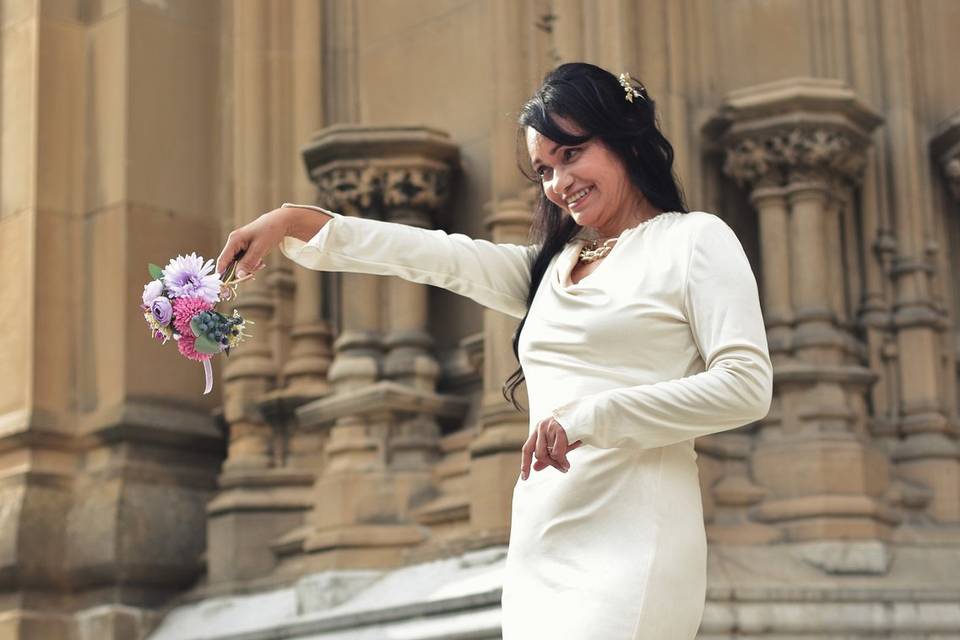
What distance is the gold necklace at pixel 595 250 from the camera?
2.19m

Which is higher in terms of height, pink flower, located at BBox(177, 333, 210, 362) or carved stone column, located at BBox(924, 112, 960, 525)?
carved stone column, located at BBox(924, 112, 960, 525)

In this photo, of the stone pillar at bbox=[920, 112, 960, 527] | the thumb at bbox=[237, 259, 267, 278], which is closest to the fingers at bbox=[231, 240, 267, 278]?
the thumb at bbox=[237, 259, 267, 278]

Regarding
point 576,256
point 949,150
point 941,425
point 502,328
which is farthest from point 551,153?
point 949,150

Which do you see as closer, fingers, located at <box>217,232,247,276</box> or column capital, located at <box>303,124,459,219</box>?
fingers, located at <box>217,232,247,276</box>

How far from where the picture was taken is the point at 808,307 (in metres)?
5.37

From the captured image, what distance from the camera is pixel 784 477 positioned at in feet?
17.1

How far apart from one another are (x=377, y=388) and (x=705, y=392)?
12.5 ft

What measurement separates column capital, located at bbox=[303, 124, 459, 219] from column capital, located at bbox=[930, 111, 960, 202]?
1609 mm

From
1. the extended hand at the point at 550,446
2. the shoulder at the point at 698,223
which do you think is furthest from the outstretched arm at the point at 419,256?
the extended hand at the point at 550,446

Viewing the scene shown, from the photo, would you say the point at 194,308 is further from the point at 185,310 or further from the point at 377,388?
the point at 377,388

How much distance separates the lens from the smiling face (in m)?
2.12

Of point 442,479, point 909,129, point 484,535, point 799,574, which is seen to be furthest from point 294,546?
point 909,129

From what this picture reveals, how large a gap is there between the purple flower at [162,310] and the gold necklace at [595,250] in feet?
1.72

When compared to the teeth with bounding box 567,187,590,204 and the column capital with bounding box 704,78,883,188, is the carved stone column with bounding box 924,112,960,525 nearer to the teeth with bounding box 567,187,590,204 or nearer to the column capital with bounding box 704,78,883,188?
the column capital with bounding box 704,78,883,188
